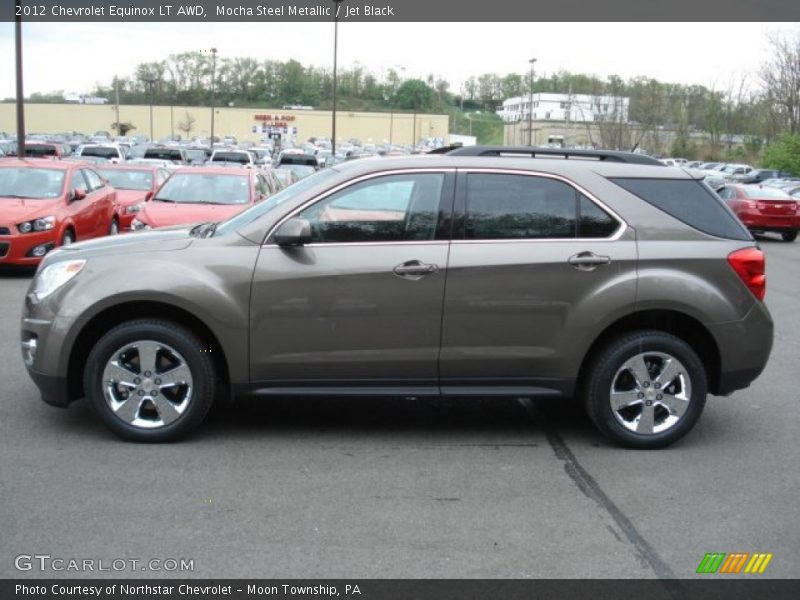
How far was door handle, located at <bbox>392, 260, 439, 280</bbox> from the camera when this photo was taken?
556 cm

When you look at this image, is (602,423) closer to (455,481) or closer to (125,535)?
(455,481)

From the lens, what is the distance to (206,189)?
558 inches

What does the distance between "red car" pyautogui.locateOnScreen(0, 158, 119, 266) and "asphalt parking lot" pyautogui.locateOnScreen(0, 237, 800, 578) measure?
6.19 meters

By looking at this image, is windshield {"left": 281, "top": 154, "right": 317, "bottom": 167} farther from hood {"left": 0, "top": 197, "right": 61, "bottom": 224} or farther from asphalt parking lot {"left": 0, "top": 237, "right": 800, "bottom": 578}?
asphalt parking lot {"left": 0, "top": 237, "right": 800, "bottom": 578}

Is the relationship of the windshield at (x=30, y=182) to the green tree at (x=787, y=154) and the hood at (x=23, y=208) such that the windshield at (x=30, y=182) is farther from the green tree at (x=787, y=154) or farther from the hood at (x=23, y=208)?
the green tree at (x=787, y=154)

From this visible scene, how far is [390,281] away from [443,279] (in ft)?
1.07

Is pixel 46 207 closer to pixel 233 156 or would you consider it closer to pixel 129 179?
pixel 129 179

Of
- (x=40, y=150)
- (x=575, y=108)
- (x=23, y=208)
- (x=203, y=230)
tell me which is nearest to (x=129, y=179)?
(x=23, y=208)

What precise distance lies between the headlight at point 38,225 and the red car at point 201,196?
116 centimetres
